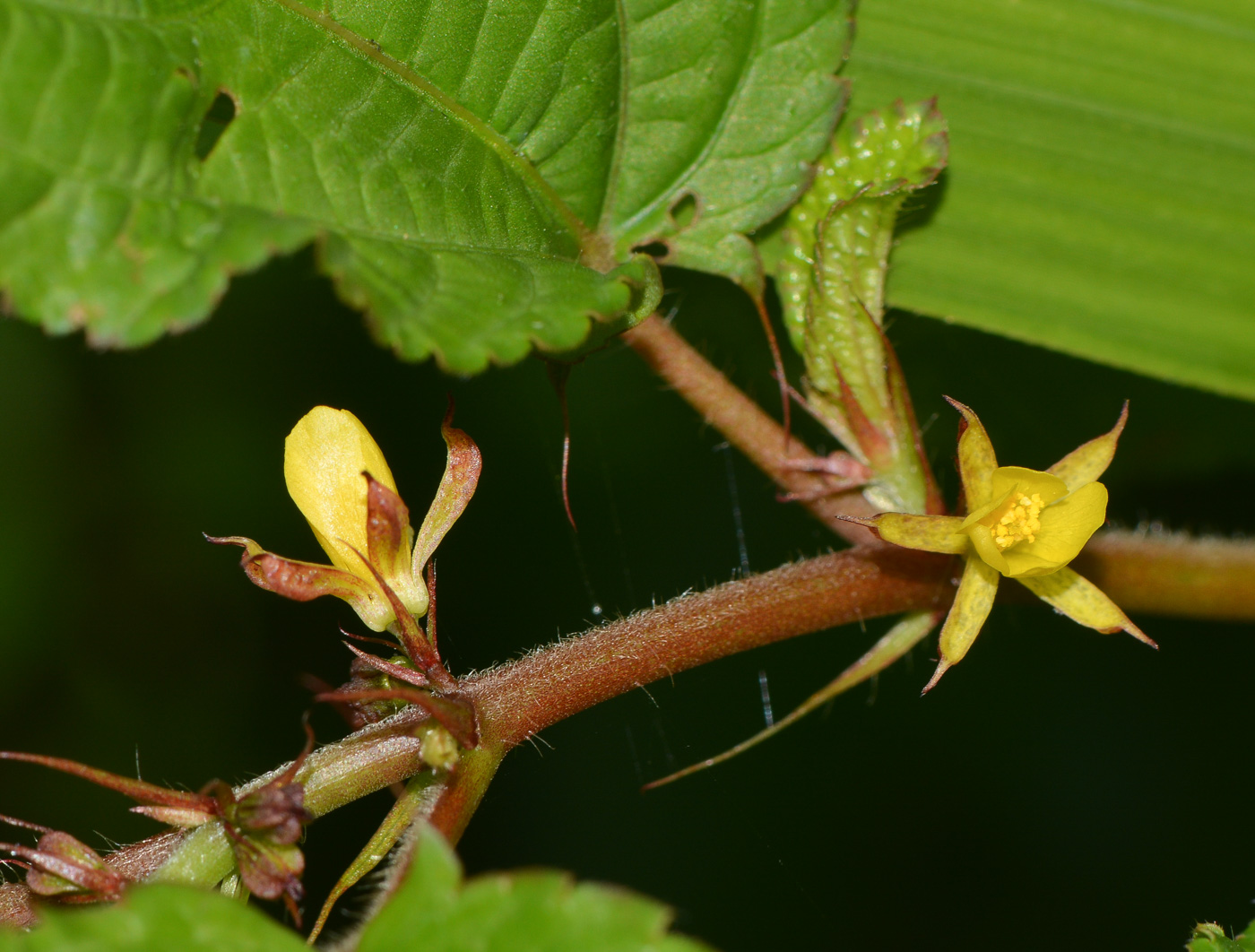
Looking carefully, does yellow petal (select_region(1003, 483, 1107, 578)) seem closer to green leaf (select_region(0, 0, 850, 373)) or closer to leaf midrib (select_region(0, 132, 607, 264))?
green leaf (select_region(0, 0, 850, 373))

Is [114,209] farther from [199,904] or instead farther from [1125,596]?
[1125,596]

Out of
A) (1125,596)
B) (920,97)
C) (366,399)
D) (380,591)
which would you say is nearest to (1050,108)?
(920,97)

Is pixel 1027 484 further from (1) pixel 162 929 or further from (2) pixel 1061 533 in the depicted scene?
(1) pixel 162 929

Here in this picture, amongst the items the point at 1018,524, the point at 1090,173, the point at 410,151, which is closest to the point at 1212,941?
the point at 1018,524

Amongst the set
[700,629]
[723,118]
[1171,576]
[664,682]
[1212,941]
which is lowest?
[664,682]

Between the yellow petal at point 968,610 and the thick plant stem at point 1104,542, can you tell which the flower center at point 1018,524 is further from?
the thick plant stem at point 1104,542

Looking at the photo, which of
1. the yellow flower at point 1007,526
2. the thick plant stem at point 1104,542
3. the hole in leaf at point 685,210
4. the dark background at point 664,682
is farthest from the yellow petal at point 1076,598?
the dark background at point 664,682
